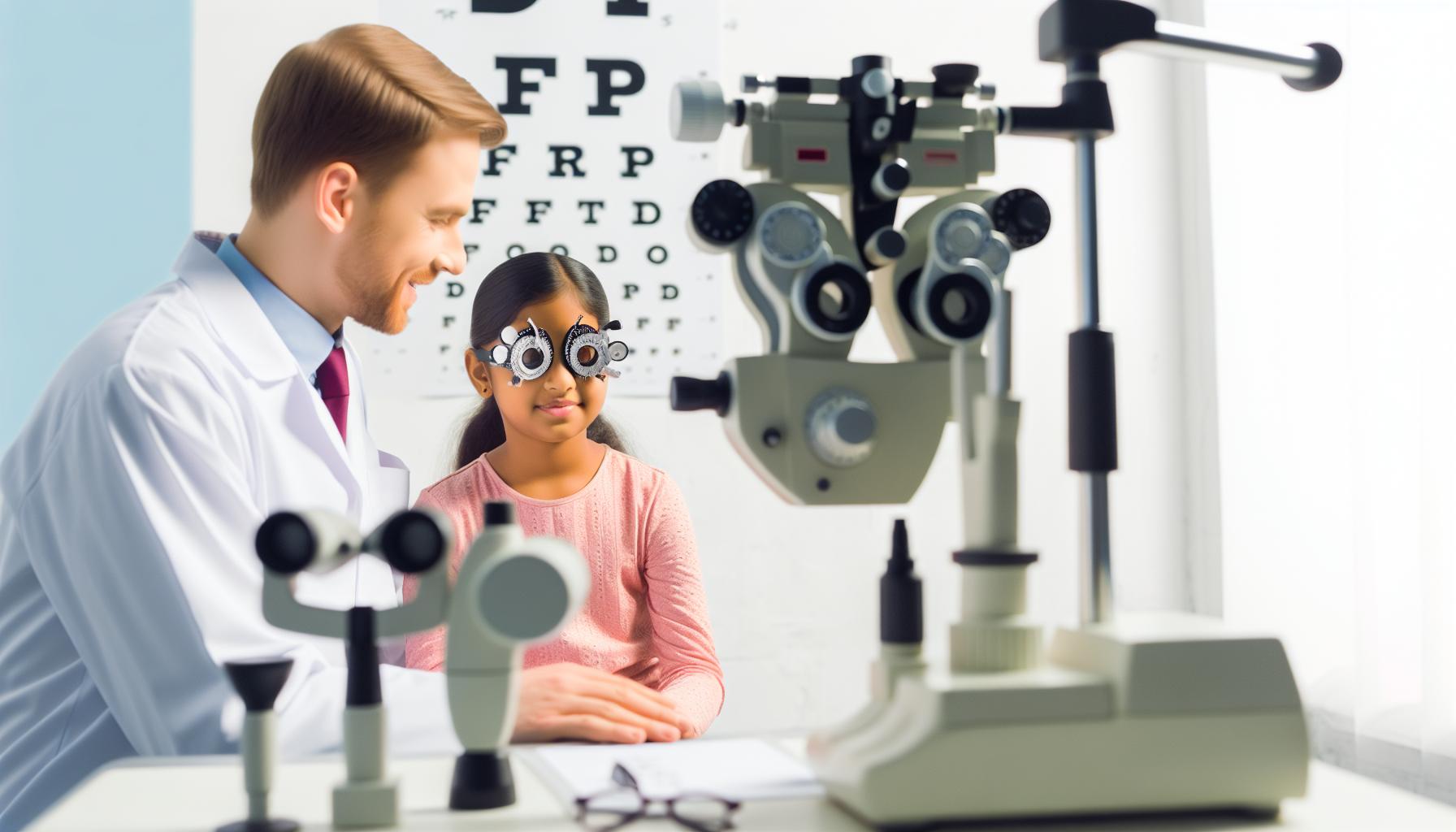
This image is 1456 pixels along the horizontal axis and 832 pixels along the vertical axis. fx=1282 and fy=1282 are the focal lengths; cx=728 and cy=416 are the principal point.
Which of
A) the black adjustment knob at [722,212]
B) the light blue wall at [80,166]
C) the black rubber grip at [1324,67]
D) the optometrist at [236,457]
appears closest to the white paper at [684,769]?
the optometrist at [236,457]

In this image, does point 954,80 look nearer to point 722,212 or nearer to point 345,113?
point 722,212

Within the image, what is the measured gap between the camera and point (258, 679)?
0.69 metres

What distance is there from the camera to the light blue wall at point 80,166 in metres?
2.59

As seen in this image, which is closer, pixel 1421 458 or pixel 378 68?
pixel 378 68

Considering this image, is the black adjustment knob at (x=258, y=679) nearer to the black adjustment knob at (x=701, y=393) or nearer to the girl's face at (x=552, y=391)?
the black adjustment knob at (x=701, y=393)

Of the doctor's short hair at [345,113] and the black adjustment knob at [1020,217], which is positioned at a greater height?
the doctor's short hair at [345,113]

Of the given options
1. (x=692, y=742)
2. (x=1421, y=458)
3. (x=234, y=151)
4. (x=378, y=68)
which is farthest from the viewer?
(x=234, y=151)

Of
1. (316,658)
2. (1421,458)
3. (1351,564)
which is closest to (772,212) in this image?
(316,658)

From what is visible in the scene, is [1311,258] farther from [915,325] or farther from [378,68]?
[915,325]

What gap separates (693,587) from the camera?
72.5 inches

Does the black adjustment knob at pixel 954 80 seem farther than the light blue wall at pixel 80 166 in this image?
No

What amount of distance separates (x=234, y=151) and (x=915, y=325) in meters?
2.20

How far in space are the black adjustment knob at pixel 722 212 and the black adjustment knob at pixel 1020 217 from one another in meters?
0.17

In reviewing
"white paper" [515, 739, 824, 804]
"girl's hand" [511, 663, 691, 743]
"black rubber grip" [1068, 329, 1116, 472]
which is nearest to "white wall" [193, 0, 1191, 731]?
"girl's hand" [511, 663, 691, 743]
